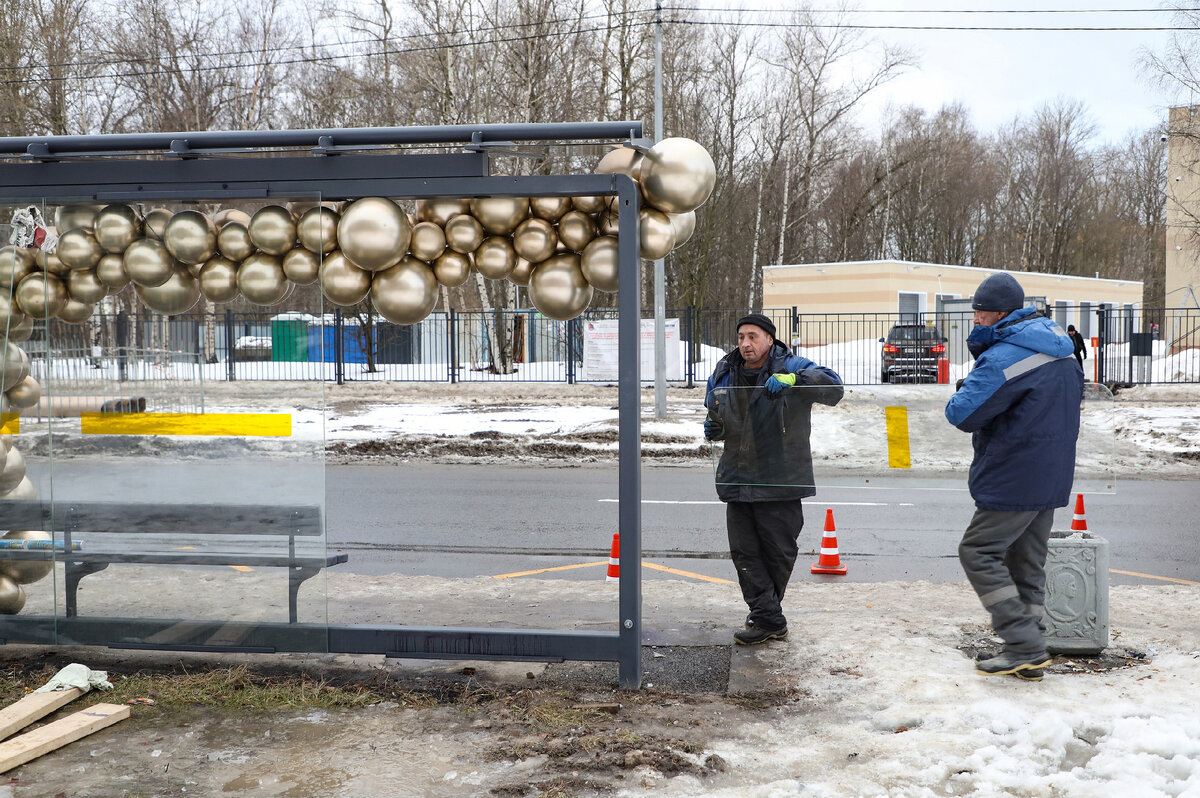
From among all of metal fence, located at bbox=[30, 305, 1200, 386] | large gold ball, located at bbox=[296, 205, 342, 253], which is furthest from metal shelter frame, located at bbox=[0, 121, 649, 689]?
metal fence, located at bbox=[30, 305, 1200, 386]

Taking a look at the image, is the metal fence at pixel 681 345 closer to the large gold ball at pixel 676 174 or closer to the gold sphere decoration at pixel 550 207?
the gold sphere decoration at pixel 550 207

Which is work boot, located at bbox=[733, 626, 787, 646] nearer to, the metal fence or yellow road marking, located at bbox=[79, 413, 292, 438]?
yellow road marking, located at bbox=[79, 413, 292, 438]

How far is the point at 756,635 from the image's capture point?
5672 mm

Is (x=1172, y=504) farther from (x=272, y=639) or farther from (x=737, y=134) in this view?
(x=737, y=134)

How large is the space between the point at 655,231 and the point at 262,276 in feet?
6.64

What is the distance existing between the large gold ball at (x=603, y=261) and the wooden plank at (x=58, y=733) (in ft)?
9.62

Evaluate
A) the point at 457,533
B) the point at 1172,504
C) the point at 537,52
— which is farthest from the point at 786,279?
the point at 457,533

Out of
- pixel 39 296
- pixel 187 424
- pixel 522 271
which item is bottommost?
pixel 187 424

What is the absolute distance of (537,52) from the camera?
28.8 meters

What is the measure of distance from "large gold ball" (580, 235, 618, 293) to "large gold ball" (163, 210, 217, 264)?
6.42 ft

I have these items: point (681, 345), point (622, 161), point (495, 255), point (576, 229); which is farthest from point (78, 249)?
point (681, 345)

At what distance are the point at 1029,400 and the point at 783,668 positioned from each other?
1.76 meters

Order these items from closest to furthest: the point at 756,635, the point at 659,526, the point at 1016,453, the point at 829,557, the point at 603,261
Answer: the point at 1016,453
the point at 603,261
the point at 756,635
the point at 829,557
the point at 659,526

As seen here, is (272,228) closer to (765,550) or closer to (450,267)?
(450,267)
